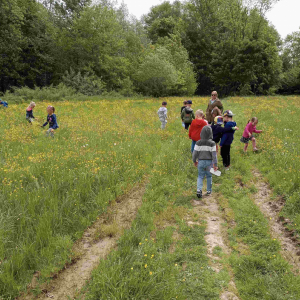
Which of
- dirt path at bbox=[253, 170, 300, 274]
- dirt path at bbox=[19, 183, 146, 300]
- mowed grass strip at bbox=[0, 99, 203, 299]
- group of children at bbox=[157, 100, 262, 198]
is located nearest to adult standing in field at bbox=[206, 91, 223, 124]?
group of children at bbox=[157, 100, 262, 198]

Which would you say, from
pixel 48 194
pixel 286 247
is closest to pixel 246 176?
pixel 286 247

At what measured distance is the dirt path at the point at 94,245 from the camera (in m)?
3.52

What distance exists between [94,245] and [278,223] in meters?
4.24

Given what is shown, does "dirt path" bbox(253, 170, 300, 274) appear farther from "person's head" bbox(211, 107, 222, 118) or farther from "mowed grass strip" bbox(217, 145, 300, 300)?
"person's head" bbox(211, 107, 222, 118)

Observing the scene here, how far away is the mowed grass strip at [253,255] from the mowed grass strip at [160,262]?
35cm

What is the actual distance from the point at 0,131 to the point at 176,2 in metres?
63.5

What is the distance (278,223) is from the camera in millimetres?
5328

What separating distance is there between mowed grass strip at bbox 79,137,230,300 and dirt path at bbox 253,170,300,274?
1.44m

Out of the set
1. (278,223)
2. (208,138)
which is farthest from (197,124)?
(278,223)

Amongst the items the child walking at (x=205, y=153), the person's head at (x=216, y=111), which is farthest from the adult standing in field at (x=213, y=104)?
the child walking at (x=205, y=153)

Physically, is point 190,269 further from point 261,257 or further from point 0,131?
point 0,131

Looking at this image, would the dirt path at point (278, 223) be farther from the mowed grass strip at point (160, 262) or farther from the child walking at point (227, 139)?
the mowed grass strip at point (160, 262)

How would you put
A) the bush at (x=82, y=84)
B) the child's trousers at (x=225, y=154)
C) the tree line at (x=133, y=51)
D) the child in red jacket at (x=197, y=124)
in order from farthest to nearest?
the tree line at (x=133, y=51) → the bush at (x=82, y=84) → the child's trousers at (x=225, y=154) → the child in red jacket at (x=197, y=124)

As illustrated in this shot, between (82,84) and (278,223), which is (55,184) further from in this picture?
(82,84)
